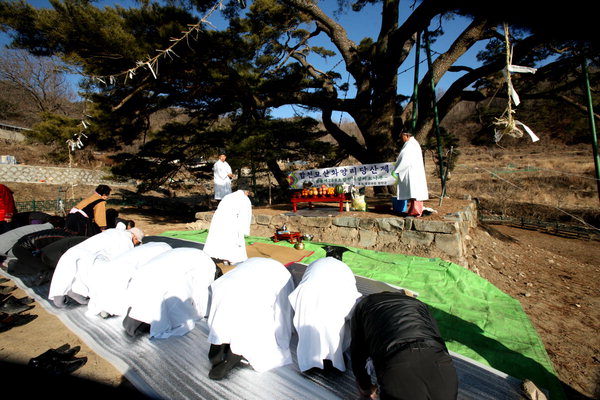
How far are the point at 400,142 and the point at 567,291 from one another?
21.4ft

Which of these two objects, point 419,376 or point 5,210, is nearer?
point 419,376

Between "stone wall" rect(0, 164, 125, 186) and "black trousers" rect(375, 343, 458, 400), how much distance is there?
18.8 metres

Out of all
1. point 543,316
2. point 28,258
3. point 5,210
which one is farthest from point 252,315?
point 5,210

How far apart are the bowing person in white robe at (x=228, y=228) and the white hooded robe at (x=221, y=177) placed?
3908mm

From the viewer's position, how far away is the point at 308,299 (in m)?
1.94

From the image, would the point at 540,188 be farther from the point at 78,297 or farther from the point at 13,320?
the point at 13,320

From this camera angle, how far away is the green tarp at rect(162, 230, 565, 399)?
93.4 inches

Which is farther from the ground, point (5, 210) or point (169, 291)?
point (5, 210)

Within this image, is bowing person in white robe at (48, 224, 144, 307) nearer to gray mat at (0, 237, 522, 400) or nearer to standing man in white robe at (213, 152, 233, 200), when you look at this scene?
gray mat at (0, 237, 522, 400)

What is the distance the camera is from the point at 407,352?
1360 millimetres

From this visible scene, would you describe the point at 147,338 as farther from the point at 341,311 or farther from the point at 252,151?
the point at 252,151

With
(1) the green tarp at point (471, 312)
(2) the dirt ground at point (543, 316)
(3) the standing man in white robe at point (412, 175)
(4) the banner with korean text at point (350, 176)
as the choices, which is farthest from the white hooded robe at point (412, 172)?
(2) the dirt ground at point (543, 316)

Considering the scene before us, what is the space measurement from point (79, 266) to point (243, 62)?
698 cm

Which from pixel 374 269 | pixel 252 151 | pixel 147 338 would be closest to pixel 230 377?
pixel 147 338
